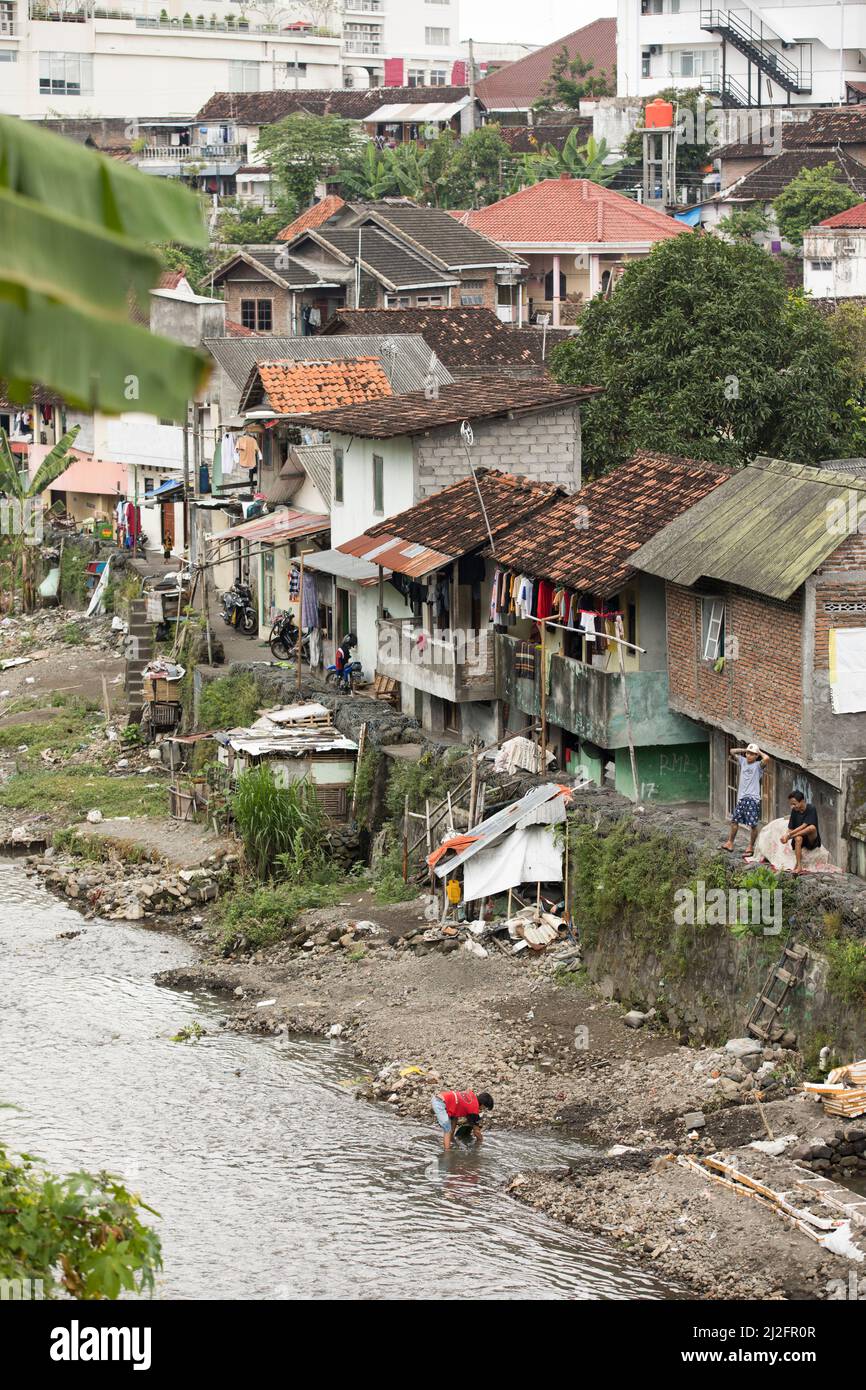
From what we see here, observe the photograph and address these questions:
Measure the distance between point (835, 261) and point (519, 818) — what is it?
3946 cm

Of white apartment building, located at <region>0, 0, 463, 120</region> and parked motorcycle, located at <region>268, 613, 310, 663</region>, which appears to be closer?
parked motorcycle, located at <region>268, 613, 310, 663</region>

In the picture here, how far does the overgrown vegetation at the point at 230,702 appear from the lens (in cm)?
3569

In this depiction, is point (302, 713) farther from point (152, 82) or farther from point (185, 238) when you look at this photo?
point (152, 82)

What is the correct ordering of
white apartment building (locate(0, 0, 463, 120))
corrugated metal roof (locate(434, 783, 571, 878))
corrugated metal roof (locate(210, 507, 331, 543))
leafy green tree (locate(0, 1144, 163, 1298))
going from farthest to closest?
white apartment building (locate(0, 0, 463, 120)), corrugated metal roof (locate(210, 507, 331, 543)), corrugated metal roof (locate(434, 783, 571, 878)), leafy green tree (locate(0, 1144, 163, 1298))

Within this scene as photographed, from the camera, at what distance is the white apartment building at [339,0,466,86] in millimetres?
120000

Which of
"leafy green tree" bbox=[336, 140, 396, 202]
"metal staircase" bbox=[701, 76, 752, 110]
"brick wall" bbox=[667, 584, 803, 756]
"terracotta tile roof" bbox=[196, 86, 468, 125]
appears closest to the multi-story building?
"terracotta tile roof" bbox=[196, 86, 468, 125]

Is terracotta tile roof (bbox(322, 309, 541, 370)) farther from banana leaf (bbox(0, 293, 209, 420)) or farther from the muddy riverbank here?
banana leaf (bbox(0, 293, 209, 420))

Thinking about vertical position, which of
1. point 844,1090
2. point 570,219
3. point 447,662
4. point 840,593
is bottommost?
point 844,1090

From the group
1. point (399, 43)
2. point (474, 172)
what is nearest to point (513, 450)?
point (474, 172)

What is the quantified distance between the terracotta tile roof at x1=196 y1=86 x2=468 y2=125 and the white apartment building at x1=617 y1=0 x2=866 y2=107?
1474cm

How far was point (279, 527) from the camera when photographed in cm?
4012

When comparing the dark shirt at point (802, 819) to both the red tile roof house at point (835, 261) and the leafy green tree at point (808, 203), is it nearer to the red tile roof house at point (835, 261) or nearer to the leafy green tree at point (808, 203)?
the red tile roof house at point (835, 261)

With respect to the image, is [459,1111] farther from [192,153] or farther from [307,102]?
[307,102]

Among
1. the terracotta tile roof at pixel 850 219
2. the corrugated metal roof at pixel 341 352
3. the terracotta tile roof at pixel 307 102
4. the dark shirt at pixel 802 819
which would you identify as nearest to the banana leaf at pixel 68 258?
the dark shirt at pixel 802 819
